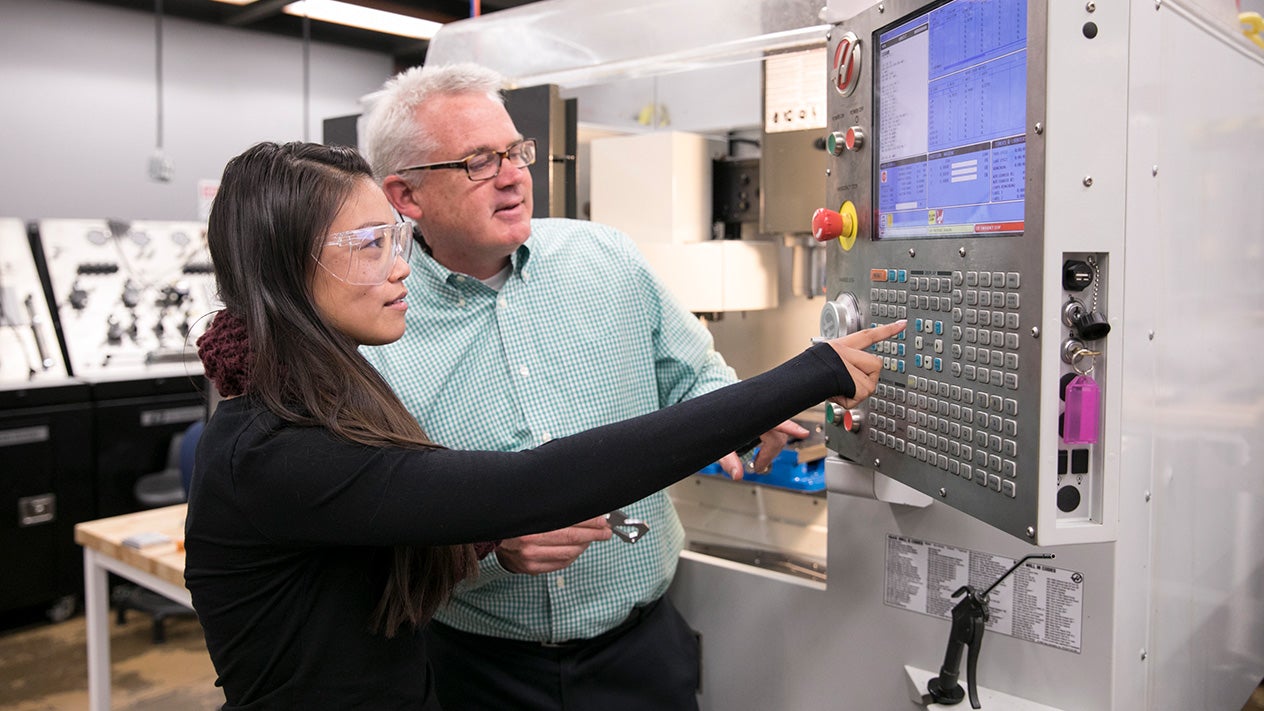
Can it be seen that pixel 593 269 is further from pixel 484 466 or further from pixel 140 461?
pixel 140 461

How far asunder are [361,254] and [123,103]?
5.02 metres

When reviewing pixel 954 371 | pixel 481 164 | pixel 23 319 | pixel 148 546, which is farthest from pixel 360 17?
pixel 954 371

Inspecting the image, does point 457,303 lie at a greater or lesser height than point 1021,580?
greater

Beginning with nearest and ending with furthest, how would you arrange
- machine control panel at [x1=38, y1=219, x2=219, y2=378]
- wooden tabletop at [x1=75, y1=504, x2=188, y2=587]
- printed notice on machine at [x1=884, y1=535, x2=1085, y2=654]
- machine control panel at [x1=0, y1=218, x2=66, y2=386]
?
1. printed notice on machine at [x1=884, y1=535, x2=1085, y2=654]
2. wooden tabletop at [x1=75, y1=504, x2=188, y2=587]
3. machine control panel at [x1=0, y1=218, x2=66, y2=386]
4. machine control panel at [x1=38, y1=219, x2=219, y2=378]

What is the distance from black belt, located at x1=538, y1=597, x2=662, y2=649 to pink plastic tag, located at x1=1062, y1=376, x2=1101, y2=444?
2.78 ft

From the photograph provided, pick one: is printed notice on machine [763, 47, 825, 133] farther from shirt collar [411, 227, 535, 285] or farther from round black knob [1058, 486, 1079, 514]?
round black knob [1058, 486, 1079, 514]

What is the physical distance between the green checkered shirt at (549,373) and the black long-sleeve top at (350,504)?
38 cm

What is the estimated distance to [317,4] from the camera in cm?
519

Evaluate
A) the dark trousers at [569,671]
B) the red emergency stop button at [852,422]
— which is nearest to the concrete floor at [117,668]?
the dark trousers at [569,671]

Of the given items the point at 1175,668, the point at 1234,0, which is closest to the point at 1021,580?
the point at 1175,668

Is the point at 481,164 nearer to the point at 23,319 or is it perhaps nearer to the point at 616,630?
the point at 616,630

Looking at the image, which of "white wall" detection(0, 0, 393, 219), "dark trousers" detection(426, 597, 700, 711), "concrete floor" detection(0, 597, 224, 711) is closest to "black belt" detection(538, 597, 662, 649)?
"dark trousers" detection(426, 597, 700, 711)

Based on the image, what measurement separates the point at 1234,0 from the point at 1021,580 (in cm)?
84

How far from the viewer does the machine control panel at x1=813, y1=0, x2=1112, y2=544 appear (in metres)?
0.89
